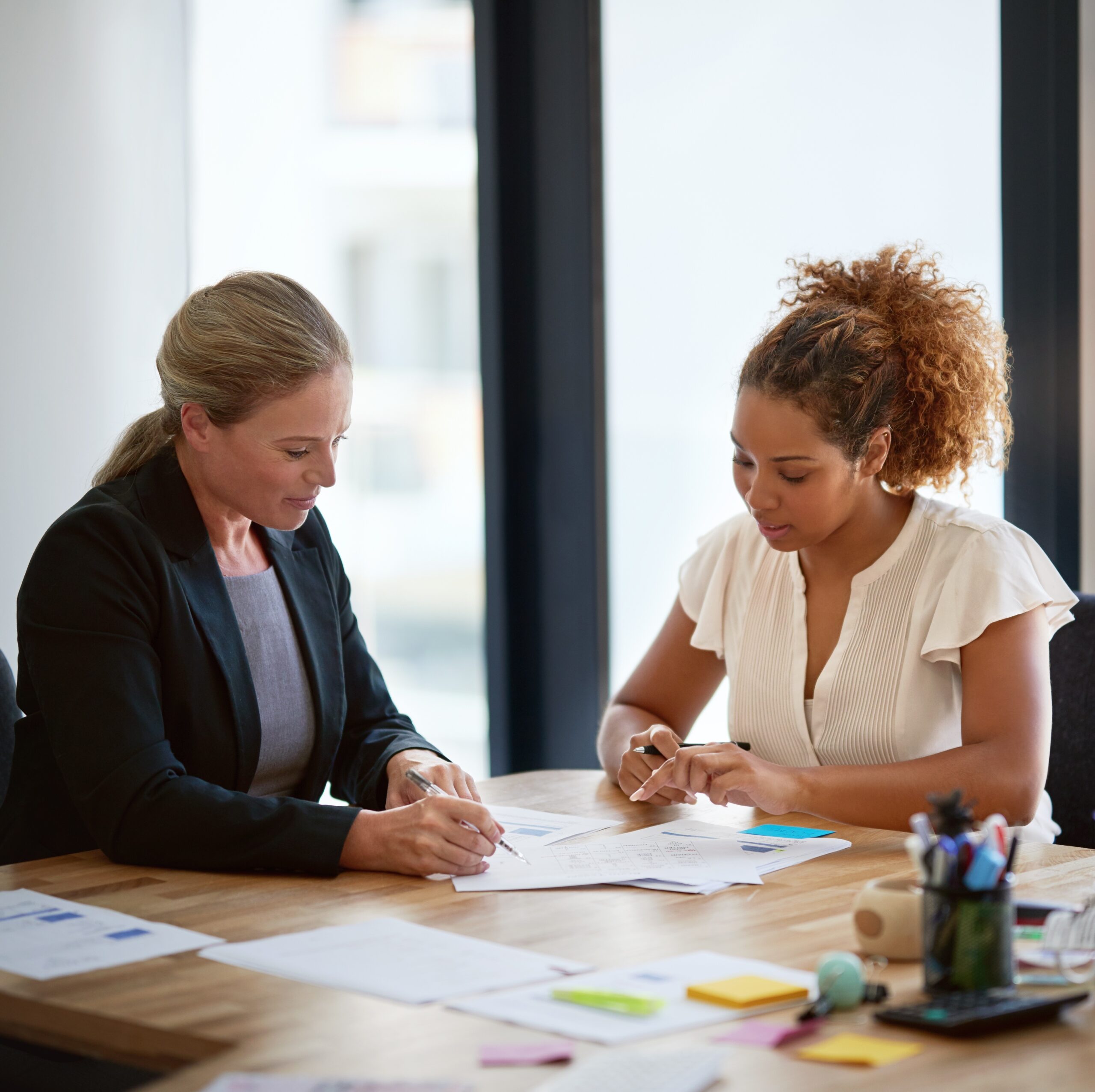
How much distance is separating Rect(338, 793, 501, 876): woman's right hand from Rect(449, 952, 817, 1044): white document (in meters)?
0.37

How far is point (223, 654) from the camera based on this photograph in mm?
1824

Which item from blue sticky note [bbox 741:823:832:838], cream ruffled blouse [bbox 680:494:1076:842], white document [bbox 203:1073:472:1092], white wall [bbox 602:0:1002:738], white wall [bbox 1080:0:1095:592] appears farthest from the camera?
white wall [bbox 602:0:1002:738]

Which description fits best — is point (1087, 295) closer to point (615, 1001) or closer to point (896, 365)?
point (896, 365)

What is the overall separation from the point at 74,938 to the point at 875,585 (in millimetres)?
1230

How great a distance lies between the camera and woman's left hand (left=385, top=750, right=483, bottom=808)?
71.6 inches

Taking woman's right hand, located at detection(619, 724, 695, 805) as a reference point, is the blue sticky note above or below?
below

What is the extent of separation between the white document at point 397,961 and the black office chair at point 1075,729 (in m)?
1.14

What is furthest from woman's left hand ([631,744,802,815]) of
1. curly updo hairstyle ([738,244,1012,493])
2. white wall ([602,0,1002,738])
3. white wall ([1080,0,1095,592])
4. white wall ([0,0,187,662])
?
white wall ([0,0,187,662])

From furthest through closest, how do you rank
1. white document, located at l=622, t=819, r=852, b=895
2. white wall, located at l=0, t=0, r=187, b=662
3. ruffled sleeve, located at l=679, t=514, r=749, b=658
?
white wall, located at l=0, t=0, r=187, b=662, ruffled sleeve, located at l=679, t=514, r=749, b=658, white document, located at l=622, t=819, r=852, b=895

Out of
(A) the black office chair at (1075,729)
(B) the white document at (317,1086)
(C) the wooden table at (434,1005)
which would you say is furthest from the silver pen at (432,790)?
(A) the black office chair at (1075,729)

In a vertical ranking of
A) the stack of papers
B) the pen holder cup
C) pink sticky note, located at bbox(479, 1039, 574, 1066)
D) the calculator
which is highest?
the pen holder cup

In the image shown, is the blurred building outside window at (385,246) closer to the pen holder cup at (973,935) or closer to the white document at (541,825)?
the white document at (541,825)

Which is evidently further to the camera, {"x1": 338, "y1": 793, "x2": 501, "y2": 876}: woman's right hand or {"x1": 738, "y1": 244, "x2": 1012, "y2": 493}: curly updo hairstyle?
{"x1": 738, "y1": 244, "x2": 1012, "y2": 493}: curly updo hairstyle

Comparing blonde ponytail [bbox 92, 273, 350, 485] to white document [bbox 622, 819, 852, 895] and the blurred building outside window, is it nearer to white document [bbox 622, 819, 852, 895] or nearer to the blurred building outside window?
white document [bbox 622, 819, 852, 895]
